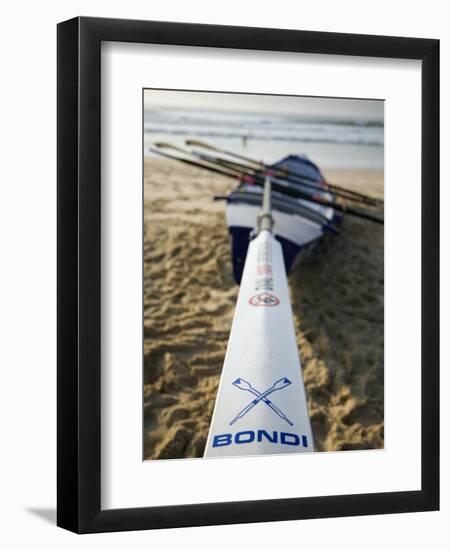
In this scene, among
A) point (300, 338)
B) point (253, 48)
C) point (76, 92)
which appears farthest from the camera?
point (300, 338)

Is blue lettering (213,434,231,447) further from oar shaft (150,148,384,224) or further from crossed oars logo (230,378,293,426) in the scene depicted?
oar shaft (150,148,384,224)

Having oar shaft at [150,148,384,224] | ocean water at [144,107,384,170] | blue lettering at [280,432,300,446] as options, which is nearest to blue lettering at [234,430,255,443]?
blue lettering at [280,432,300,446]

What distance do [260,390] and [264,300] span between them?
390mm

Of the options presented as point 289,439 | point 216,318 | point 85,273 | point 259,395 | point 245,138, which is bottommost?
point 289,439

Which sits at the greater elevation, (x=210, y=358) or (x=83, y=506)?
(x=210, y=358)

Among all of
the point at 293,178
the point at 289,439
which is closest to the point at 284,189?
the point at 293,178

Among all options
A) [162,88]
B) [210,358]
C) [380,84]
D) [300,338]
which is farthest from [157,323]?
[380,84]

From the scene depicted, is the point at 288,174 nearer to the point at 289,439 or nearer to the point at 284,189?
the point at 284,189

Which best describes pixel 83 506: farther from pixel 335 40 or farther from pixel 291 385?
pixel 335 40

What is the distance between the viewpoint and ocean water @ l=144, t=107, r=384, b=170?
3584mm

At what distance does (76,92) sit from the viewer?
10.5 ft

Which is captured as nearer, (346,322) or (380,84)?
(380,84)

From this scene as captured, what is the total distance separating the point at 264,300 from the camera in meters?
3.77

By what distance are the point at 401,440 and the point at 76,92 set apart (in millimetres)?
1573
